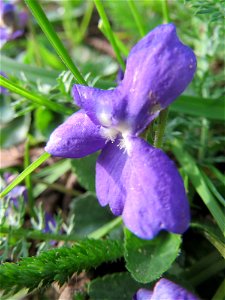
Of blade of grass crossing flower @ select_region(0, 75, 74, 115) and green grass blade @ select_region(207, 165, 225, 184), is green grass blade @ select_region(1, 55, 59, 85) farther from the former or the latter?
green grass blade @ select_region(207, 165, 225, 184)

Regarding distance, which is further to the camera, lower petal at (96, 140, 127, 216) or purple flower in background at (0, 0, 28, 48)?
purple flower in background at (0, 0, 28, 48)

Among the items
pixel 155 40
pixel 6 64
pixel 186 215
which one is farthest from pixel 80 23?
pixel 186 215

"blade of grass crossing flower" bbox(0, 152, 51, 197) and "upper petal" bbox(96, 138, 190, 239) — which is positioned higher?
"upper petal" bbox(96, 138, 190, 239)

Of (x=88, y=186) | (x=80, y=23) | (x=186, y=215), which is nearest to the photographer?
(x=186, y=215)

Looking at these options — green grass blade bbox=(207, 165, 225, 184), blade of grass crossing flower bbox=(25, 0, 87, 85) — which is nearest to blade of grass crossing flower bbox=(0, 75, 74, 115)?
blade of grass crossing flower bbox=(25, 0, 87, 85)

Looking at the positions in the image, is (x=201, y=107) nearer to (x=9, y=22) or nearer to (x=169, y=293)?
(x=169, y=293)

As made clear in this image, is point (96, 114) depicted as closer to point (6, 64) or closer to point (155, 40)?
point (155, 40)
